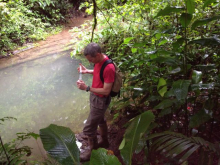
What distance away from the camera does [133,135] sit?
1021 mm

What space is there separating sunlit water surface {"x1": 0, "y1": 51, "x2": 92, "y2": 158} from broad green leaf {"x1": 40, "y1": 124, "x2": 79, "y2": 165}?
2313 millimetres

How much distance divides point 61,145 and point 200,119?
1165mm

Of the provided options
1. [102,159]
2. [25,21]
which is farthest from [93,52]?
[25,21]

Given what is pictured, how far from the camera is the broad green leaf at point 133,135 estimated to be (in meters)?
0.94

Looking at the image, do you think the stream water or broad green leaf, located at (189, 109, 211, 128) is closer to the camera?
broad green leaf, located at (189, 109, 211, 128)

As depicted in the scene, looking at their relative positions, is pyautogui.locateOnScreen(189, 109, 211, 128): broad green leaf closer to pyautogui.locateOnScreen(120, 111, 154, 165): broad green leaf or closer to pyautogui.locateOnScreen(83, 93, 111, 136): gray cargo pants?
pyautogui.locateOnScreen(120, 111, 154, 165): broad green leaf

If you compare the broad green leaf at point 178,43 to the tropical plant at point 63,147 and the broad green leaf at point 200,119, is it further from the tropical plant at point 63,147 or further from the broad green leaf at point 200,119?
the tropical plant at point 63,147

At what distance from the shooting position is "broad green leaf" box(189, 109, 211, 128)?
1.52 meters

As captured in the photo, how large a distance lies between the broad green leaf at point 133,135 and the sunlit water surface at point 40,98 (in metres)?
2.63

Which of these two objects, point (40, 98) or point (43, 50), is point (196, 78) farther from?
point (43, 50)

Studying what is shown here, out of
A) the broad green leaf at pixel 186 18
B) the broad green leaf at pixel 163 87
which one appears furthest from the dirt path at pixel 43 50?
the broad green leaf at pixel 186 18

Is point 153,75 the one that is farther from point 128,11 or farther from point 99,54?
point 128,11

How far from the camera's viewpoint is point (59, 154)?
101 centimetres

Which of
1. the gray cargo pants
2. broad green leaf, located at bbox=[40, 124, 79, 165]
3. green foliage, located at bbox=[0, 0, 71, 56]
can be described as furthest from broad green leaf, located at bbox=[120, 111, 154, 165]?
green foliage, located at bbox=[0, 0, 71, 56]
